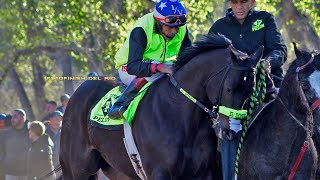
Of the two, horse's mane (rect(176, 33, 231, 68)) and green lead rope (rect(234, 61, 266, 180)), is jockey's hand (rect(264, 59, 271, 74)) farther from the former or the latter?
horse's mane (rect(176, 33, 231, 68))

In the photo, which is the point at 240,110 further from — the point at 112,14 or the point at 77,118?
the point at 112,14

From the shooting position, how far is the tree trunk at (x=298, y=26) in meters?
24.9

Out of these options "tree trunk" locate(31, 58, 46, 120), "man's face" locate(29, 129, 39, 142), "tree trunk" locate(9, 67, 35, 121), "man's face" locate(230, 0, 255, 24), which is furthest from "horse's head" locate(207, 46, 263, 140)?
"tree trunk" locate(31, 58, 46, 120)

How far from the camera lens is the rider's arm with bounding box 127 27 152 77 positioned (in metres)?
9.98

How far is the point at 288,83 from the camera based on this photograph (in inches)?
370

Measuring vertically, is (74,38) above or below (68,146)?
below

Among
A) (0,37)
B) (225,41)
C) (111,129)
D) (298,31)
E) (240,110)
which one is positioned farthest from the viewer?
(0,37)

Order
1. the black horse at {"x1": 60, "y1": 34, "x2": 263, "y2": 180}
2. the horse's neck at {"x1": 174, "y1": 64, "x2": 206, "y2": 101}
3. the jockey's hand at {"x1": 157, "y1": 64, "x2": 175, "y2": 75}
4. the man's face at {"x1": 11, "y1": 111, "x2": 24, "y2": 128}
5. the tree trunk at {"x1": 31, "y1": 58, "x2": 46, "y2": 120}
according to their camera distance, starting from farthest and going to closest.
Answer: the tree trunk at {"x1": 31, "y1": 58, "x2": 46, "y2": 120} < the man's face at {"x1": 11, "y1": 111, "x2": 24, "y2": 128} < the jockey's hand at {"x1": 157, "y1": 64, "x2": 175, "y2": 75} < the horse's neck at {"x1": 174, "y1": 64, "x2": 206, "y2": 101} < the black horse at {"x1": 60, "y1": 34, "x2": 263, "y2": 180}

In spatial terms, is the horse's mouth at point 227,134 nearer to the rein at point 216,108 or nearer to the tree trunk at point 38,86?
the rein at point 216,108

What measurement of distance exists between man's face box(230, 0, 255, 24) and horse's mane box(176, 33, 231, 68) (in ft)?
2.08

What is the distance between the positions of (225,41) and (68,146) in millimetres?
3057

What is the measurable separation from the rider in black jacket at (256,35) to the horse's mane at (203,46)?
0.64 meters

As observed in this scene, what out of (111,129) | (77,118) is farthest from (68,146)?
(111,129)

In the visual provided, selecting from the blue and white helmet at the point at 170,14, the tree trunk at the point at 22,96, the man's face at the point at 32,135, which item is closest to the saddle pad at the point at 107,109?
the blue and white helmet at the point at 170,14
